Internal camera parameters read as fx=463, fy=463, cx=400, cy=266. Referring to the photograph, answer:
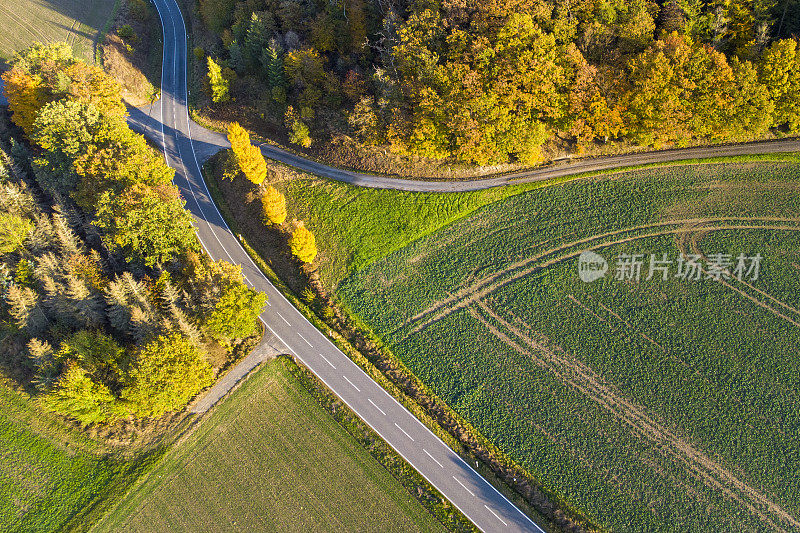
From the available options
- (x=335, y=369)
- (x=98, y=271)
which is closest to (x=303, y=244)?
(x=335, y=369)

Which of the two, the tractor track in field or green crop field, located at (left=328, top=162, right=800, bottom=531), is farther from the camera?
the tractor track in field

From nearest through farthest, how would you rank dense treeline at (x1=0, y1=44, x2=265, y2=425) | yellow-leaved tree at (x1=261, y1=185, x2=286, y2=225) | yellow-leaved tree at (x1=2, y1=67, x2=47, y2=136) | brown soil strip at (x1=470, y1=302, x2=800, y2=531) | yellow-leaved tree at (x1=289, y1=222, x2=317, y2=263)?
brown soil strip at (x1=470, y1=302, x2=800, y2=531), dense treeline at (x1=0, y1=44, x2=265, y2=425), yellow-leaved tree at (x1=289, y1=222, x2=317, y2=263), yellow-leaved tree at (x1=261, y1=185, x2=286, y2=225), yellow-leaved tree at (x1=2, y1=67, x2=47, y2=136)

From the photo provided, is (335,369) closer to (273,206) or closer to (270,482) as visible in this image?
(270,482)

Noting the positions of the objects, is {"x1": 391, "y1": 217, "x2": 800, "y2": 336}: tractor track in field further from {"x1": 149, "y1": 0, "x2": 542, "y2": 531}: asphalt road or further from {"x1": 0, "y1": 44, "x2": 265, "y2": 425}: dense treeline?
{"x1": 0, "y1": 44, "x2": 265, "y2": 425}: dense treeline

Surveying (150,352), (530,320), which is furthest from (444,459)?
(150,352)

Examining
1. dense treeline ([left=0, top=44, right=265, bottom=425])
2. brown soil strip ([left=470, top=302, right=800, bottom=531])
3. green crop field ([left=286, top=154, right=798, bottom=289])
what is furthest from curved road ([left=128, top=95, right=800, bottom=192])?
dense treeline ([left=0, top=44, right=265, bottom=425])

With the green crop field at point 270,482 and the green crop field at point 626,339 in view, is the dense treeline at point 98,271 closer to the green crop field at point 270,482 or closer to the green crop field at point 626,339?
the green crop field at point 270,482

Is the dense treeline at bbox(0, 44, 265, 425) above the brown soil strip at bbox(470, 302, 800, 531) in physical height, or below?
above

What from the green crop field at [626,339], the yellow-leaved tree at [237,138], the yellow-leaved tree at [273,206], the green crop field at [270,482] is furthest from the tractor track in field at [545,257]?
A: the yellow-leaved tree at [237,138]
